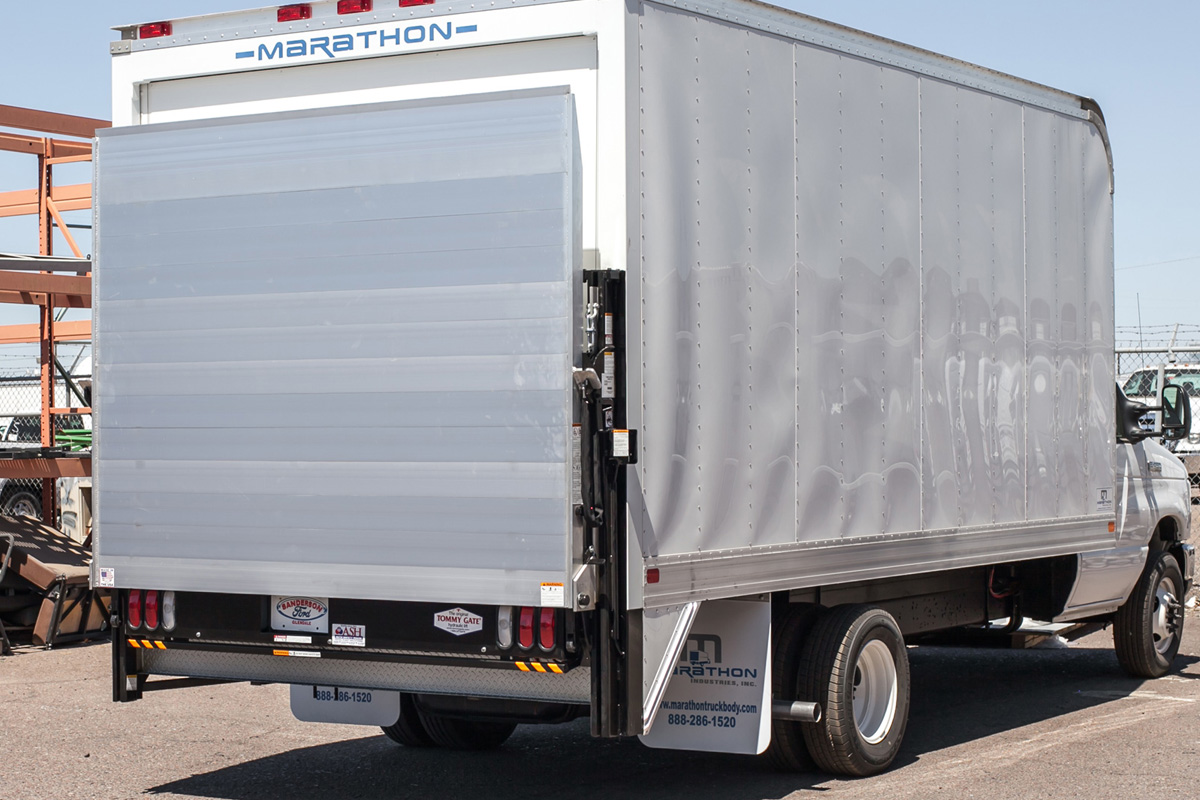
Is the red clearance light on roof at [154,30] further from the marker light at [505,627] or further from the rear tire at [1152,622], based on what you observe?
the rear tire at [1152,622]

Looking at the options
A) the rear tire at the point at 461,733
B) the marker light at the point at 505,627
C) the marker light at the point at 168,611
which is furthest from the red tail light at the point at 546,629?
the rear tire at the point at 461,733

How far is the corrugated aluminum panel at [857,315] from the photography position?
6.57 metres

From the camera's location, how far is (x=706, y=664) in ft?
23.3

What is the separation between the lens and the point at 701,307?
6.69 meters

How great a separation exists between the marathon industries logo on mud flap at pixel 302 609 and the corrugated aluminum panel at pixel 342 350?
10cm

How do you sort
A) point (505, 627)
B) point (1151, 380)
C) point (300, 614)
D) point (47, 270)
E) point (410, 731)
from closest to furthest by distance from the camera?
point (505, 627) → point (300, 614) → point (410, 731) → point (47, 270) → point (1151, 380)

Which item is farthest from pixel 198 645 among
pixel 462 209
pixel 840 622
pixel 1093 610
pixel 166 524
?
Answer: pixel 1093 610

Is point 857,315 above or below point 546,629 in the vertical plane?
above

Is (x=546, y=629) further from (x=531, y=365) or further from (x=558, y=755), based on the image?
(x=558, y=755)

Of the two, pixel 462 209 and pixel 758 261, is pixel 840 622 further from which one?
pixel 462 209

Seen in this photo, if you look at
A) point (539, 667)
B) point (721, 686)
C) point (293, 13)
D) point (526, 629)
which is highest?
point (293, 13)

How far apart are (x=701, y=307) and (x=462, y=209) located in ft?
3.72

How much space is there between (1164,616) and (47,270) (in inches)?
405

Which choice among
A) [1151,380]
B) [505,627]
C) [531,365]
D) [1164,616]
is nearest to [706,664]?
[505,627]
